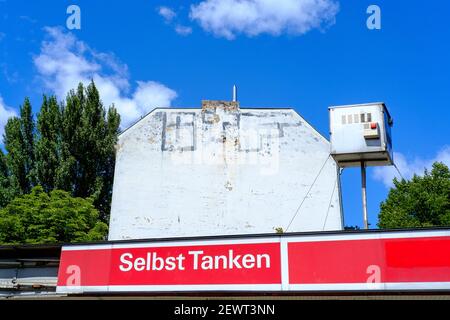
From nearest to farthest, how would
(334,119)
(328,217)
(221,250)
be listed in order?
(221,250) → (334,119) → (328,217)

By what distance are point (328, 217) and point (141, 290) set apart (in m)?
17.0

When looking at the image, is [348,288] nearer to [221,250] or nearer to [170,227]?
[221,250]

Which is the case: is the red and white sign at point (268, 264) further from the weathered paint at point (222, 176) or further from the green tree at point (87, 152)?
the green tree at point (87, 152)

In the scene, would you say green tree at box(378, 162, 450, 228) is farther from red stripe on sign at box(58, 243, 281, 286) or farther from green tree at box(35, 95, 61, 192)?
red stripe on sign at box(58, 243, 281, 286)

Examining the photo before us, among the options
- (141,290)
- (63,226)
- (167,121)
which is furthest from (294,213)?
(141,290)

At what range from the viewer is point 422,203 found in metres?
31.9

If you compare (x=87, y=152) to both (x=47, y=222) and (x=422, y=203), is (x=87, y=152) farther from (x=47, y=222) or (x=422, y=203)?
(x=422, y=203)

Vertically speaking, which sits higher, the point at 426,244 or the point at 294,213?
the point at 294,213

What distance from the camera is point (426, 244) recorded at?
314 inches

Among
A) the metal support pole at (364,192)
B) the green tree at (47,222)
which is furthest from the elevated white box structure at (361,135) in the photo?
the green tree at (47,222)

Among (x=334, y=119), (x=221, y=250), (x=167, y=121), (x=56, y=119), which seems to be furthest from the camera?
(x=56, y=119)

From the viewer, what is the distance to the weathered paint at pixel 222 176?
25469 mm

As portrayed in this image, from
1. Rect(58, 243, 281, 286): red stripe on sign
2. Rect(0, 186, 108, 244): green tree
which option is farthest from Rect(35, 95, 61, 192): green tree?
Rect(58, 243, 281, 286): red stripe on sign

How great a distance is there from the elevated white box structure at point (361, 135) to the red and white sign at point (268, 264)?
5.00 metres
